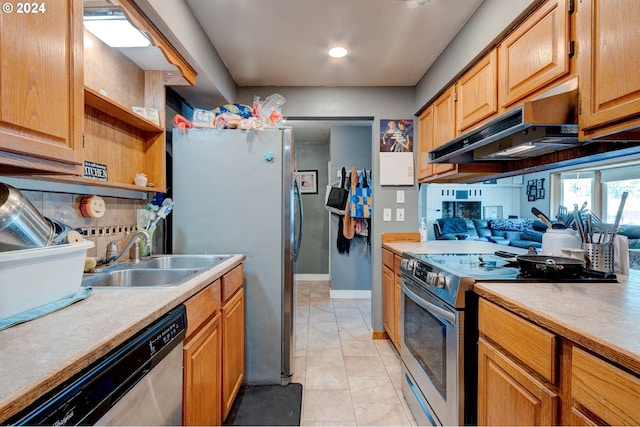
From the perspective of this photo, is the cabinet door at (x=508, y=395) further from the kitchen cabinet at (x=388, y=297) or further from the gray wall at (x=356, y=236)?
the gray wall at (x=356, y=236)

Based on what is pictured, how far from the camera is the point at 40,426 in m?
0.50

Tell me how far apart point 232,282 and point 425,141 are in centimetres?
200

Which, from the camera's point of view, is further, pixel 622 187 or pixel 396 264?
pixel 622 187

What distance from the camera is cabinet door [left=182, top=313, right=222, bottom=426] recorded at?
1146 mm

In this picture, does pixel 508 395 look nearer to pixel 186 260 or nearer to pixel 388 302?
pixel 388 302

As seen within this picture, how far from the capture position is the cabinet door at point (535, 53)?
1.25 metres

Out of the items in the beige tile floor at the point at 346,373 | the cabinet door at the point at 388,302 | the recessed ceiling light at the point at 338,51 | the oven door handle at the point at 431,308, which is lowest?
the beige tile floor at the point at 346,373

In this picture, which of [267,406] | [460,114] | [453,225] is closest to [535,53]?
[460,114]

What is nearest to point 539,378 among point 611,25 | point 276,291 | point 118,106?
point 611,25

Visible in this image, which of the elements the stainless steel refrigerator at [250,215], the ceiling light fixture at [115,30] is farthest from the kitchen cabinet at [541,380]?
the ceiling light fixture at [115,30]

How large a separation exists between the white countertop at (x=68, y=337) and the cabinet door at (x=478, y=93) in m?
1.89

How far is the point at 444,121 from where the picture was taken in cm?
229

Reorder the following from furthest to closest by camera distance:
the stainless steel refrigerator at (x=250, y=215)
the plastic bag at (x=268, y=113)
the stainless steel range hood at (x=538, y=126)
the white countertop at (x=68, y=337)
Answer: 1. the plastic bag at (x=268, y=113)
2. the stainless steel refrigerator at (x=250, y=215)
3. the stainless steel range hood at (x=538, y=126)
4. the white countertop at (x=68, y=337)

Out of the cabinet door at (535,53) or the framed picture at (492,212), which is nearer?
the cabinet door at (535,53)
